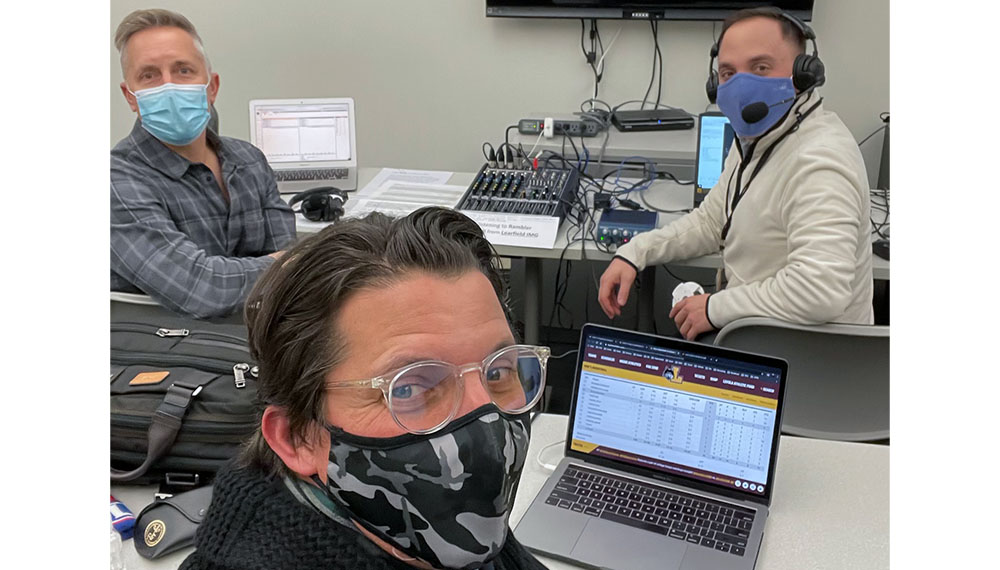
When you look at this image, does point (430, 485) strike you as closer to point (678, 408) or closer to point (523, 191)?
point (678, 408)

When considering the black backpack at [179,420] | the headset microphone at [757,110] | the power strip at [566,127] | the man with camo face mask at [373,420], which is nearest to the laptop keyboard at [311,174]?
the power strip at [566,127]

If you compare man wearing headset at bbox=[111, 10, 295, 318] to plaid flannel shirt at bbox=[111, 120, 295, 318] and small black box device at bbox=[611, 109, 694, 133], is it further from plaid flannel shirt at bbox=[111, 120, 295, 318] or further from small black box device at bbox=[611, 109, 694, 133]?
small black box device at bbox=[611, 109, 694, 133]

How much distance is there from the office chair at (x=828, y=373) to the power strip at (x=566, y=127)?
1.63 m

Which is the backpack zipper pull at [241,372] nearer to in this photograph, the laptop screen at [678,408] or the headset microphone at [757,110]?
the laptop screen at [678,408]

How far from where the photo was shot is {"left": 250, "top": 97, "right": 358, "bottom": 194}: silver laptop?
295 centimetres

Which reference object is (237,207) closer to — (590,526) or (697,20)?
(590,526)

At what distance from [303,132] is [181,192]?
0.87 metres

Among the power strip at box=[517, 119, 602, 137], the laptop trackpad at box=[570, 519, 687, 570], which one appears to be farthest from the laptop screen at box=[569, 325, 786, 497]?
the power strip at box=[517, 119, 602, 137]

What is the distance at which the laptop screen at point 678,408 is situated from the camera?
1327 millimetres

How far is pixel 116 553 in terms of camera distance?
3.81ft

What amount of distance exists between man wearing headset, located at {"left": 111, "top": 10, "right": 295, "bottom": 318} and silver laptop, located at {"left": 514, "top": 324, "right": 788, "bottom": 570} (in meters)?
1.05

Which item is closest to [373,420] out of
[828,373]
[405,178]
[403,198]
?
[828,373]

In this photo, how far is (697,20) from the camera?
3607 millimetres
